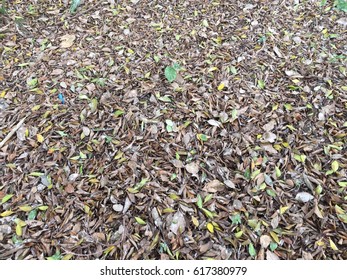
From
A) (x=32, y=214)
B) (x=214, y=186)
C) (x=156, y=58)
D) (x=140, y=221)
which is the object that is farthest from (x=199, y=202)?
(x=156, y=58)

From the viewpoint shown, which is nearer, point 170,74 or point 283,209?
point 283,209

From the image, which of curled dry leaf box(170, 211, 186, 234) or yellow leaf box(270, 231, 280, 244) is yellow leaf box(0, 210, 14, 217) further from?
yellow leaf box(270, 231, 280, 244)

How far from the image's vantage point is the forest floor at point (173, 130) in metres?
2.29

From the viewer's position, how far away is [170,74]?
3172 millimetres

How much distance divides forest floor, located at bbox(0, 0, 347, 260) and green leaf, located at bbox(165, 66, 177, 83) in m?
0.01

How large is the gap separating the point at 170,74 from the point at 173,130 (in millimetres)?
661

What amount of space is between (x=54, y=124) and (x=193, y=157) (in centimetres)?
124

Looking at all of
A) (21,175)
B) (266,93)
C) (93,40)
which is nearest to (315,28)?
(266,93)

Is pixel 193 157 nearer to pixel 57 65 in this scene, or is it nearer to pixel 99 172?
pixel 99 172

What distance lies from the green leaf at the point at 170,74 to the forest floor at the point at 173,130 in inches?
0.6

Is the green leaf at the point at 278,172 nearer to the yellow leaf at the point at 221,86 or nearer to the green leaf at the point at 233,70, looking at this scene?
the yellow leaf at the point at 221,86

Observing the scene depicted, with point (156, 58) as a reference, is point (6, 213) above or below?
below

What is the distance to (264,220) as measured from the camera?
2.34 meters

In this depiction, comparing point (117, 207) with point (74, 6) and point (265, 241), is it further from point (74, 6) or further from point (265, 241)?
point (74, 6)
